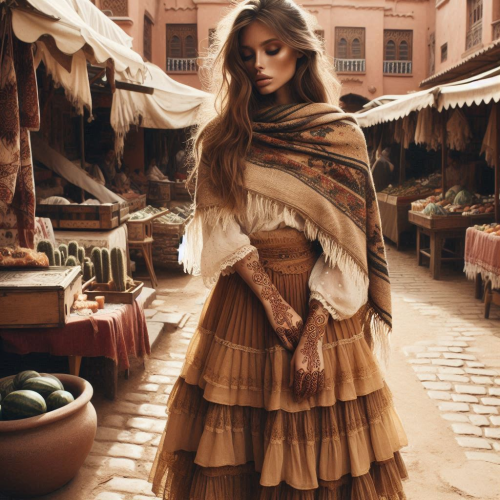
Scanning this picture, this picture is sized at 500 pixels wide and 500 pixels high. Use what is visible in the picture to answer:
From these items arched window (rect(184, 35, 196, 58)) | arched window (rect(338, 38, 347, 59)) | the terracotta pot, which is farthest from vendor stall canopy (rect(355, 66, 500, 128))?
arched window (rect(184, 35, 196, 58))

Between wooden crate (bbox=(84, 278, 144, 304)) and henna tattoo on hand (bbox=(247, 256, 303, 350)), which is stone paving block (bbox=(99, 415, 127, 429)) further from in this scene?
henna tattoo on hand (bbox=(247, 256, 303, 350))

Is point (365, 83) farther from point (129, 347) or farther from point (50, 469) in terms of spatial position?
point (50, 469)

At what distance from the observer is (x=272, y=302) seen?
1.85m

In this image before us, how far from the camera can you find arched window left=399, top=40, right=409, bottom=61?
2348 cm

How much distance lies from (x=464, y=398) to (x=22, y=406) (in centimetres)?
309

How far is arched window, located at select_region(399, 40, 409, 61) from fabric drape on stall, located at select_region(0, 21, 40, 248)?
862 inches

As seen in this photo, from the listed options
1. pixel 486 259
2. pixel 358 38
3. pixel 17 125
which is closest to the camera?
pixel 17 125

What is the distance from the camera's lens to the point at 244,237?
1871 millimetres

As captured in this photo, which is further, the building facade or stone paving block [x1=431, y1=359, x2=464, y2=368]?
the building facade

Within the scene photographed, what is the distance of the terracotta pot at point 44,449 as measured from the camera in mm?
2697

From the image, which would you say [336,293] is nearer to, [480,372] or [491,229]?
[480,372]

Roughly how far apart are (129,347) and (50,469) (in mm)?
1599

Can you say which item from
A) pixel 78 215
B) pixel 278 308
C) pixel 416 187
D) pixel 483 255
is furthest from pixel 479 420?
pixel 416 187

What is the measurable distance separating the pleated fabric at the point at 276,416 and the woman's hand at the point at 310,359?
0.05 metres
